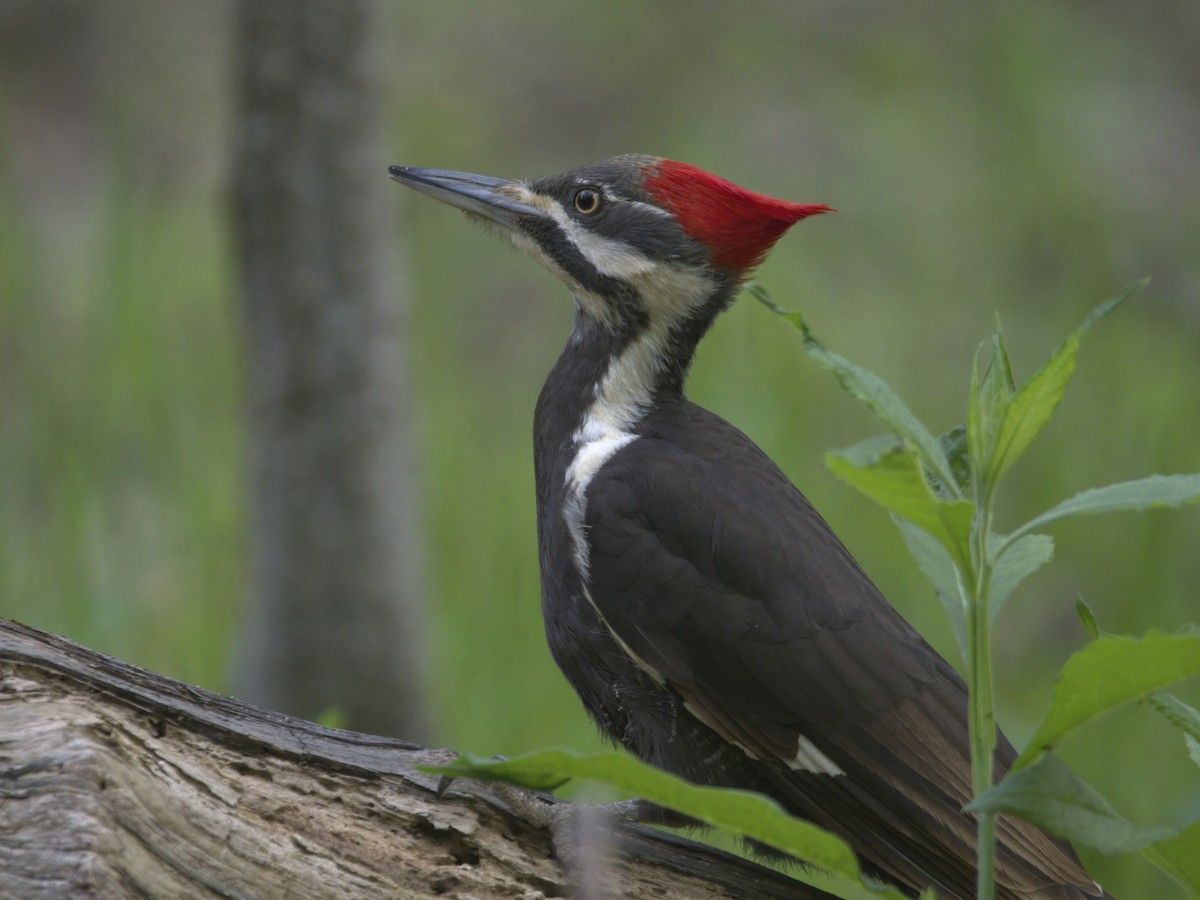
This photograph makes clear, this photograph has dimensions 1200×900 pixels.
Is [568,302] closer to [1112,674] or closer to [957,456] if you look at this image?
[957,456]

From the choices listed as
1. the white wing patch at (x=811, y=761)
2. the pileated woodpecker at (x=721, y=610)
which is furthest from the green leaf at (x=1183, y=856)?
the white wing patch at (x=811, y=761)

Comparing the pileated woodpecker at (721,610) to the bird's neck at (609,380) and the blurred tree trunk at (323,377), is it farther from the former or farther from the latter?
the blurred tree trunk at (323,377)

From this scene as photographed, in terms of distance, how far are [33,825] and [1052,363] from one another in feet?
3.96

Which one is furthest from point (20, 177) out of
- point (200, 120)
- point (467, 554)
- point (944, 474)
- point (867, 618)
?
point (944, 474)

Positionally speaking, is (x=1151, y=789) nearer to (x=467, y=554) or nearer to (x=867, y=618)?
(x=867, y=618)

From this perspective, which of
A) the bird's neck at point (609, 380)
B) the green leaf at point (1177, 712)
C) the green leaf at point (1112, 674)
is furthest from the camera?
the bird's neck at point (609, 380)

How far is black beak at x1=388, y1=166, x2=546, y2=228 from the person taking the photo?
2.82m

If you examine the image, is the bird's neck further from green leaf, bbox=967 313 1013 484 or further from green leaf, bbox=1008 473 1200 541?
green leaf, bbox=1008 473 1200 541

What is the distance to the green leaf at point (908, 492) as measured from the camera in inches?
55.1

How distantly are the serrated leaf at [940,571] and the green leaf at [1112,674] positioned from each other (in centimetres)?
20

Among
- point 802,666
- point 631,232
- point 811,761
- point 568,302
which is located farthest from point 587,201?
point 568,302

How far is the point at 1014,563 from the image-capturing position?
5.43 feet

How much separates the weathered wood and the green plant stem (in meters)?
0.58

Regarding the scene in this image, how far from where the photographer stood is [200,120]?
6676 mm
